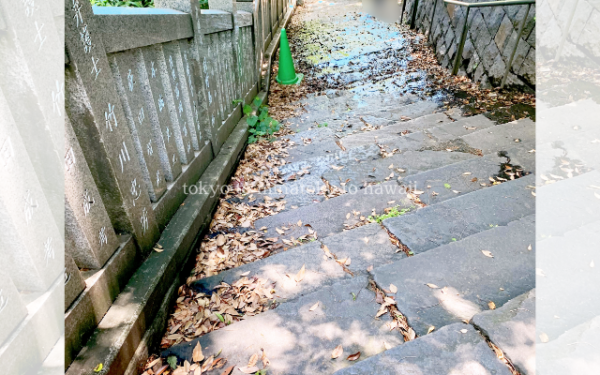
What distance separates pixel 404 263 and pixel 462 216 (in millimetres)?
927

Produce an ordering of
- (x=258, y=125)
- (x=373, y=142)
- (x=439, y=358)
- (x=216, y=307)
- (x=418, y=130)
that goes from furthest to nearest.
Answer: (x=258, y=125) → (x=418, y=130) → (x=373, y=142) → (x=216, y=307) → (x=439, y=358)

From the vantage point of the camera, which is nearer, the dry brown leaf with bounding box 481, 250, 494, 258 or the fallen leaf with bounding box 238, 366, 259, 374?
the fallen leaf with bounding box 238, 366, 259, 374

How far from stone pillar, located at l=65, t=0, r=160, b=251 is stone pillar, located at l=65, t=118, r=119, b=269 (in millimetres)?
105

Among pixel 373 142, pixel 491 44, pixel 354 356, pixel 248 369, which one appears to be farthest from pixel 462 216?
pixel 491 44

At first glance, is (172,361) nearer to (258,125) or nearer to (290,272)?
(290,272)

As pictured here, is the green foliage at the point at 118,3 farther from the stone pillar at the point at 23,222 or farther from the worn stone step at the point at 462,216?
the worn stone step at the point at 462,216

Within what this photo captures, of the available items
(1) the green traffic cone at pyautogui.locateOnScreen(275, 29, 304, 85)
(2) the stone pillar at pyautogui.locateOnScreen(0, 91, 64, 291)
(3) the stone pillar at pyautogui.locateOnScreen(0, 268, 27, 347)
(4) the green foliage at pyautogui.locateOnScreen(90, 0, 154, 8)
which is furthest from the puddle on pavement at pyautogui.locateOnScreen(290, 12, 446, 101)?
(3) the stone pillar at pyautogui.locateOnScreen(0, 268, 27, 347)

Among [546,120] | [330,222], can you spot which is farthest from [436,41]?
[330,222]

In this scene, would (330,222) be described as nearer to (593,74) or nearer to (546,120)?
(546,120)

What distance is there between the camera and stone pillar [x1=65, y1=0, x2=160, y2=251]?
5.38 ft

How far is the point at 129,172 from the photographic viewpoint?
6.92 feet

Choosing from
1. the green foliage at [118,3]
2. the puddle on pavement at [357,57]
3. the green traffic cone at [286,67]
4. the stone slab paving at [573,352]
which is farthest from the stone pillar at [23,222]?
the green traffic cone at [286,67]

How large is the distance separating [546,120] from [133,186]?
4883 millimetres

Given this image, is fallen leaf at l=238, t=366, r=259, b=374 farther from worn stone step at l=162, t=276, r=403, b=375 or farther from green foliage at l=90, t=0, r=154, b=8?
green foliage at l=90, t=0, r=154, b=8
